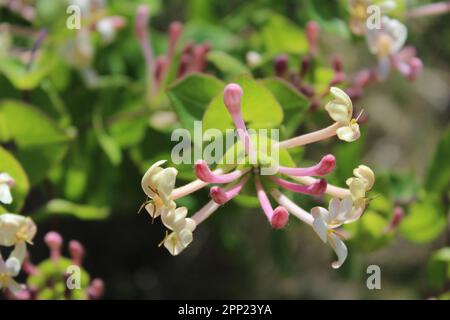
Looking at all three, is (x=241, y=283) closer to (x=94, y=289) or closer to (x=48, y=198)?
(x=48, y=198)

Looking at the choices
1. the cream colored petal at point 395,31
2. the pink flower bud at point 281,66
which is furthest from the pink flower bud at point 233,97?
the cream colored petal at point 395,31

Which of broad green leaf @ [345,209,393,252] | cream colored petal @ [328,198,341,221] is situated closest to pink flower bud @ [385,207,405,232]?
broad green leaf @ [345,209,393,252]

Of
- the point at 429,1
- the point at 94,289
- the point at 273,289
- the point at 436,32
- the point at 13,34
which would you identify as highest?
the point at 436,32

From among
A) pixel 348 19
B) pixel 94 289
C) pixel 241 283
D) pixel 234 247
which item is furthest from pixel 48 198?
pixel 241 283

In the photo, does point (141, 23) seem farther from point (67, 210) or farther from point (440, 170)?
point (440, 170)

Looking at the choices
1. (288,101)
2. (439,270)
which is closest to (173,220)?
(288,101)
